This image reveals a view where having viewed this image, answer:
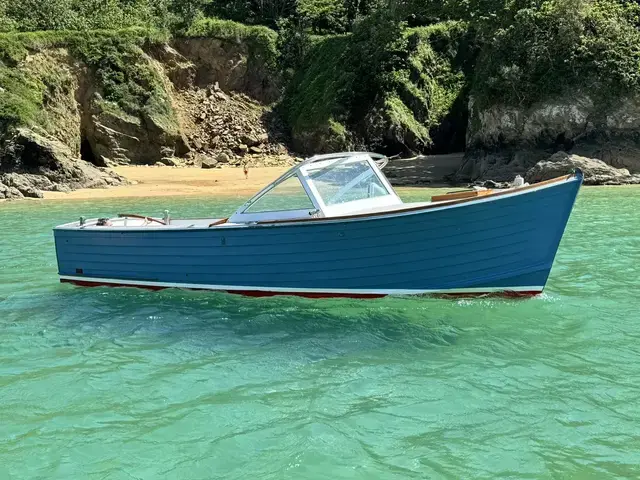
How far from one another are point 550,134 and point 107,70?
24.5 meters

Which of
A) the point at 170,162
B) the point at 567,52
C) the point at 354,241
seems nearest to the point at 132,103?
the point at 170,162

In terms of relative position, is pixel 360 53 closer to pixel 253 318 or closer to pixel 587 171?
pixel 587 171

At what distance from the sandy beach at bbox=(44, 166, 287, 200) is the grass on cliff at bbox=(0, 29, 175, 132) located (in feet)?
15.3

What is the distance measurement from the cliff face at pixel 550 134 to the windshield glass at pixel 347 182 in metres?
21.0

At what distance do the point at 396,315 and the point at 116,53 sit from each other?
33.7 m

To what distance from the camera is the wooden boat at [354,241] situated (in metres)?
7.74

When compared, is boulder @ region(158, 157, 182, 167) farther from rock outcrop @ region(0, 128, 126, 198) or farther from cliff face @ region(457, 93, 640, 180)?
cliff face @ region(457, 93, 640, 180)

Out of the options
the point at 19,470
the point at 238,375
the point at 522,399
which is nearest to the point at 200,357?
the point at 238,375

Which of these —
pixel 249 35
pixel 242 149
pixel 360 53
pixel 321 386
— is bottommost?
pixel 321 386

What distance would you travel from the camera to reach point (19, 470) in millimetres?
4367

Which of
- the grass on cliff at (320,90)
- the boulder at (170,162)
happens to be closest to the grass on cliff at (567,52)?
the grass on cliff at (320,90)

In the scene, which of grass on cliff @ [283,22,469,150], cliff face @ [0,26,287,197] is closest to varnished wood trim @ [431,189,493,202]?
cliff face @ [0,26,287,197]

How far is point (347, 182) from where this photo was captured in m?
8.91

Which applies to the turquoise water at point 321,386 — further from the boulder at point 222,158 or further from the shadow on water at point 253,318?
the boulder at point 222,158
